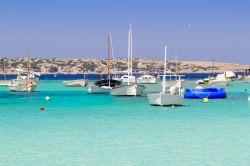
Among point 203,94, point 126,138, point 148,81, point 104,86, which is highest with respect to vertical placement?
point 126,138

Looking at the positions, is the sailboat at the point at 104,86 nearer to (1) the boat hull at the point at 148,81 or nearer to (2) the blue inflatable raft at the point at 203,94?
(2) the blue inflatable raft at the point at 203,94

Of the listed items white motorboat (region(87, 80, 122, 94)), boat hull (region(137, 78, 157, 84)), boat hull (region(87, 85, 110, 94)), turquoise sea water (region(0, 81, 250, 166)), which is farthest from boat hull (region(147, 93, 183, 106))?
boat hull (region(137, 78, 157, 84))

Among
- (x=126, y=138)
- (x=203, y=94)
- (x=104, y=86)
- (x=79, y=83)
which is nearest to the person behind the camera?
(x=126, y=138)

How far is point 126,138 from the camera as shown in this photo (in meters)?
30.8

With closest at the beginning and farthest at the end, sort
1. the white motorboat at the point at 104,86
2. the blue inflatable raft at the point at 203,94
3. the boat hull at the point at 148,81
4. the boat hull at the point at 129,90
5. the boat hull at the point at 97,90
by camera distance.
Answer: the blue inflatable raft at the point at 203,94, the boat hull at the point at 129,90, the boat hull at the point at 97,90, the white motorboat at the point at 104,86, the boat hull at the point at 148,81

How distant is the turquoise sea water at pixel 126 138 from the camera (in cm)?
2431

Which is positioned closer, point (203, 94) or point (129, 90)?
point (203, 94)

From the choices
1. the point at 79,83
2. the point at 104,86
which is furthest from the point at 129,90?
the point at 79,83

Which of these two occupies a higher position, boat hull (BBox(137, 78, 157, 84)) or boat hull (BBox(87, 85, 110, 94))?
boat hull (BBox(87, 85, 110, 94))

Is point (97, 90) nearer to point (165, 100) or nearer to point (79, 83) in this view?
point (165, 100)

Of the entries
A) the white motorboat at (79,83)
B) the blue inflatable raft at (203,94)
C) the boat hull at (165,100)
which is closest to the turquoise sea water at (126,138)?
the boat hull at (165,100)

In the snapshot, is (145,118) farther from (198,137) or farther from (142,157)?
(142,157)

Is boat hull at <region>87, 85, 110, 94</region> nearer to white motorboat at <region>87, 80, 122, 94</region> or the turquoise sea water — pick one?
white motorboat at <region>87, 80, 122, 94</region>

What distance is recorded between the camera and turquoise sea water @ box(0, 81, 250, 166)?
79.8 ft
